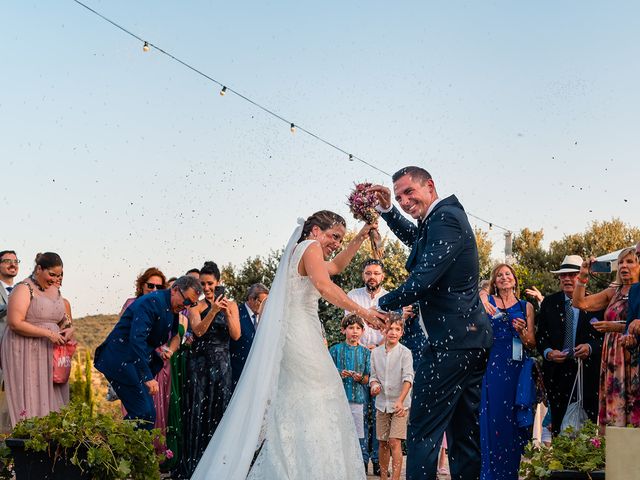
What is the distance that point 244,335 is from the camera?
34.4ft

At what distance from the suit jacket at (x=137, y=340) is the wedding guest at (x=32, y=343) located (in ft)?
3.20

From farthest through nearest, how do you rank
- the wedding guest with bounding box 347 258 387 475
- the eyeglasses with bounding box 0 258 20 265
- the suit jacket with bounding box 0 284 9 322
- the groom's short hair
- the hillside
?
1. the hillside
2. the wedding guest with bounding box 347 258 387 475
3. the eyeglasses with bounding box 0 258 20 265
4. the suit jacket with bounding box 0 284 9 322
5. the groom's short hair

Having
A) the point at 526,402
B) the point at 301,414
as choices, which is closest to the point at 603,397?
the point at 526,402

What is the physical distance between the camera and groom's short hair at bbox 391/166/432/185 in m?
6.24

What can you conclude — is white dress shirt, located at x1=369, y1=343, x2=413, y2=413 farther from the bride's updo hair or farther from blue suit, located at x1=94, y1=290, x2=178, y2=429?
the bride's updo hair

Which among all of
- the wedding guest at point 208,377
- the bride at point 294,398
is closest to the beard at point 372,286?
the wedding guest at point 208,377

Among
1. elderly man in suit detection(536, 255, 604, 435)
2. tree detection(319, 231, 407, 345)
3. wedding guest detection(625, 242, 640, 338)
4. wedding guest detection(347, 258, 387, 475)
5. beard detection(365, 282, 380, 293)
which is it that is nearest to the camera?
wedding guest detection(625, 242, 640, 338)

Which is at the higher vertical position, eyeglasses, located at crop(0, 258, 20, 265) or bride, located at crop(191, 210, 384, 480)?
eyeglasses, located at crop(0, 258, 20, 265)

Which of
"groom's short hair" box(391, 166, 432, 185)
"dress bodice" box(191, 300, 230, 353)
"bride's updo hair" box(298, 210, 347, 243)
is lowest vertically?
"dress bodice" box(191, 300, 230, 353)

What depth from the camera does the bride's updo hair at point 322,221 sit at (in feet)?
24.9

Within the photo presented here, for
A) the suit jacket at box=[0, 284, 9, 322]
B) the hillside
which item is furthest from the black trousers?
the hillside

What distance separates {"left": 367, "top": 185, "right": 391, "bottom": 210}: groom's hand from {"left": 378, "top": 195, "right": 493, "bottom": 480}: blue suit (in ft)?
3.43

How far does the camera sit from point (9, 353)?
362 inches

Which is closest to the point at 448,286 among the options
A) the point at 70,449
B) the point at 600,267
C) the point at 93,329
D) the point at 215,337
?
the point at 70,449
